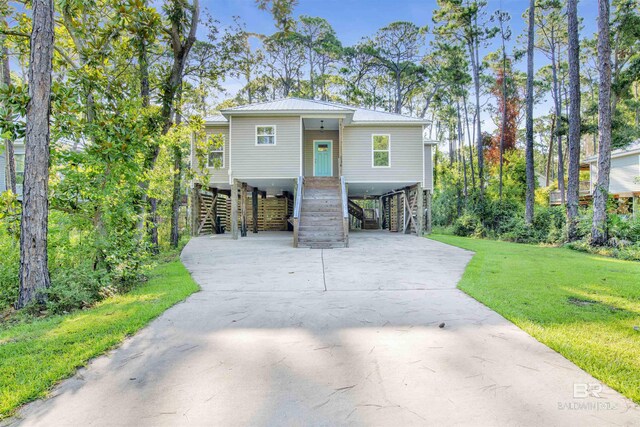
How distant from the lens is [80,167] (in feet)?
19.6

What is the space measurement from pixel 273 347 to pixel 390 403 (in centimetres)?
130

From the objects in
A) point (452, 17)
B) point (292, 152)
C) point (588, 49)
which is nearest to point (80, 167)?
point (292, 152)

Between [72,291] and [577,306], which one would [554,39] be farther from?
[72,291]

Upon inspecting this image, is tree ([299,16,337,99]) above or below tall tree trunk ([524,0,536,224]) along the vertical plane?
above

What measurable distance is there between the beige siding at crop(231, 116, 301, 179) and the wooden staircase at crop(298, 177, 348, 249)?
1154 millimetres

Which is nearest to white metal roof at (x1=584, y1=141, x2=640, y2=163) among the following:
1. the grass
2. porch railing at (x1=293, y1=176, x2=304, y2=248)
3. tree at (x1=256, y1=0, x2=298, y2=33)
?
the grass

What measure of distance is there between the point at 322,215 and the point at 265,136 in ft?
14.3

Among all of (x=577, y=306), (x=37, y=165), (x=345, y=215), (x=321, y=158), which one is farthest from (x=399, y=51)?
(x=37, y=165)

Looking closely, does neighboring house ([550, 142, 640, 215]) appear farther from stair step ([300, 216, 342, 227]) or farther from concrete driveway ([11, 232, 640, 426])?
concrete driveway ([11, 232, 640, 426])

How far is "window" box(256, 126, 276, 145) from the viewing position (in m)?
14.1

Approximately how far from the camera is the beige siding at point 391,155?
48.9 ft

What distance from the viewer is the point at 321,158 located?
16875 mm
